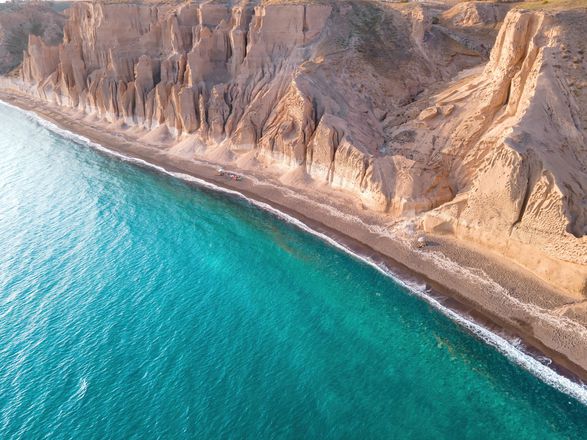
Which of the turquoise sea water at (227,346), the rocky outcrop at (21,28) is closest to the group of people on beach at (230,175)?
the turquoise sea water at (227,346)

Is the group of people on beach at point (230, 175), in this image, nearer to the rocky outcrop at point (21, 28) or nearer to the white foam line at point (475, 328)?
the white foam line at point (475, 328)

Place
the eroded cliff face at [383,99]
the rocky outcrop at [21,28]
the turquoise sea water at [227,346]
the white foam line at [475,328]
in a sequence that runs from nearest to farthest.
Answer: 1. the turquoise sea water at [227,346]
2. the white foam line at [475,328]
3. the eroded cliff face at [383,99]
4. the rocky outcrop at [21,28]

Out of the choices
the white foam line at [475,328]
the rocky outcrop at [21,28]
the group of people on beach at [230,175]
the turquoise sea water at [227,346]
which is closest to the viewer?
the turquoise sea water at [227,346]

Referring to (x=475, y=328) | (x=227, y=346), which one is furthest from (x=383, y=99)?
(x=227, y=346)

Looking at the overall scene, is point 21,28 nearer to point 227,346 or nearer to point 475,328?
point 227,346

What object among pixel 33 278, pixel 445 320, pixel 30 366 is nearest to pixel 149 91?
pixel 33 278

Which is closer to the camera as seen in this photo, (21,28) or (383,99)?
(383,99)
